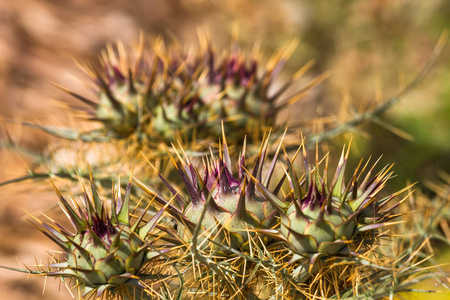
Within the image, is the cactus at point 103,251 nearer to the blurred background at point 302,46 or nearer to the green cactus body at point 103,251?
the green cactus body at point 103,251

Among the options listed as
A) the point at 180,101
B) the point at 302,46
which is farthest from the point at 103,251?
the point at 302,46

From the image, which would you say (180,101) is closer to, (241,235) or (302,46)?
(241,235)

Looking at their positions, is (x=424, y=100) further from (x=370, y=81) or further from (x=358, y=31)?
(x=358, y=31)

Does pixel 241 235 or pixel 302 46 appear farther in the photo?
pixel 302 46

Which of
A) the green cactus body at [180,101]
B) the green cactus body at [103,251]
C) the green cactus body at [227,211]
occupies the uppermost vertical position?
the green cactus body at [180,101]

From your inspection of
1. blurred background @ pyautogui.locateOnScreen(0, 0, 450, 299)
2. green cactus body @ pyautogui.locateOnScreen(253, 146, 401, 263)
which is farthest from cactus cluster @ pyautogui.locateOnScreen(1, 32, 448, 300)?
blurred background @ pyautogui.locateOnScreen(0, 0, 450, 299)

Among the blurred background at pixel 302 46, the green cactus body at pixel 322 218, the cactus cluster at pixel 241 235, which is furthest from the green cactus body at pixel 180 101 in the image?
the blurred background at pixel 302 46

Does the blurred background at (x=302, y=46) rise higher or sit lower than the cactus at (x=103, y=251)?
higher

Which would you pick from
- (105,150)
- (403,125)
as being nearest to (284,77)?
(403,125)
